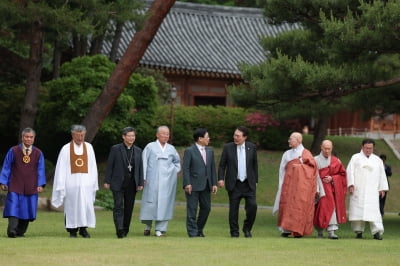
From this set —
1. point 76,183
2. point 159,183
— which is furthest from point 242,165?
point 76,183

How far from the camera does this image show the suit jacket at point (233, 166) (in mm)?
14859

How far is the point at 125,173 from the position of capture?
47.0 feet

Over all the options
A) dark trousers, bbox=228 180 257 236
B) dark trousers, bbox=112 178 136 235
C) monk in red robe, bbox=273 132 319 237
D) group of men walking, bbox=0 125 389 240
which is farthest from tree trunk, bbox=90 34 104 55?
dark trousers, bbox=112 178 136 235

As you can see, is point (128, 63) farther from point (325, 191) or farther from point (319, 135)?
point (319, 135)

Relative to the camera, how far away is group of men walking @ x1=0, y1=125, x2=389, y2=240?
1403 centimetres

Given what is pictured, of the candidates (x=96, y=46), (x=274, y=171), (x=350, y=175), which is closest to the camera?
(x=350, y=175)

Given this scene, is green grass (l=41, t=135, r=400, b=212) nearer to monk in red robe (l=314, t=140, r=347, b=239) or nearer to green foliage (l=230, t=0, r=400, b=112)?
green foliage (l=230, t=0, r=400, b=112)

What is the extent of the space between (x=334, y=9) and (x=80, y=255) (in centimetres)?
892

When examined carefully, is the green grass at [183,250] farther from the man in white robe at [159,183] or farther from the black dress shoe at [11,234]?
the man in white robe at [159,183]

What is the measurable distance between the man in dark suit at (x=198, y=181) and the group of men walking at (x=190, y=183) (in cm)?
1

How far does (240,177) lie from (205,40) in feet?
95.4

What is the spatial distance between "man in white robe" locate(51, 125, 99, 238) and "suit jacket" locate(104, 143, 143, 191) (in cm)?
29

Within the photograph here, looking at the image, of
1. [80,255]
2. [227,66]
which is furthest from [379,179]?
[227,66]

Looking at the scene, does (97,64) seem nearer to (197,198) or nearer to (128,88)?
(128,88)
